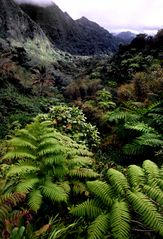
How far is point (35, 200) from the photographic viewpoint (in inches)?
185

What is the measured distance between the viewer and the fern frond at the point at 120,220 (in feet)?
13.2

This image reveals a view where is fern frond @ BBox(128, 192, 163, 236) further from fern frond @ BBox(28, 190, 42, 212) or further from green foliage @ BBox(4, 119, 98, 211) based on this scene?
fern frond @ BBox(28, 190, 42, 212)

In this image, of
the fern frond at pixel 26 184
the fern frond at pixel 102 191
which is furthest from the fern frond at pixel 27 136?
the fern frond at pixel 102 191

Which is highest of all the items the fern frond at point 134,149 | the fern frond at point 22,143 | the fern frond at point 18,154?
the fern frond at point 22,143

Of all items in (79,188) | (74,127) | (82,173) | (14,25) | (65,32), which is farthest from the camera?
(65,32)

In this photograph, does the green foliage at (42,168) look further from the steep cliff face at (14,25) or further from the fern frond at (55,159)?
the steep cliff face at (14,25)

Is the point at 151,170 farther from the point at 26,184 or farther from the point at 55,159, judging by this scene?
the point at 26,184

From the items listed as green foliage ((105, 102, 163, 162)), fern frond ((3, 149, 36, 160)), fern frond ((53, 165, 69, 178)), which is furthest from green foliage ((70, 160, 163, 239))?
green foliage ((105, 102, 163, 162))

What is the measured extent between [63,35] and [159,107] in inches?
4078

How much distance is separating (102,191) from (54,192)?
717 millimetres

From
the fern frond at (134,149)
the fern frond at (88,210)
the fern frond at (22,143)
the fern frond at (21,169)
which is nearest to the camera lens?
the fern frond at (88,210)

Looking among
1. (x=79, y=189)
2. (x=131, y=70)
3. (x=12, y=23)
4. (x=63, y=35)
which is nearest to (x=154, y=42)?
(x=131, y=70)

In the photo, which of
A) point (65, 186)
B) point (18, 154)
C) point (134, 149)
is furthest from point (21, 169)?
point (134, 149)

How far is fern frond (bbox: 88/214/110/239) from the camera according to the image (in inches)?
161
